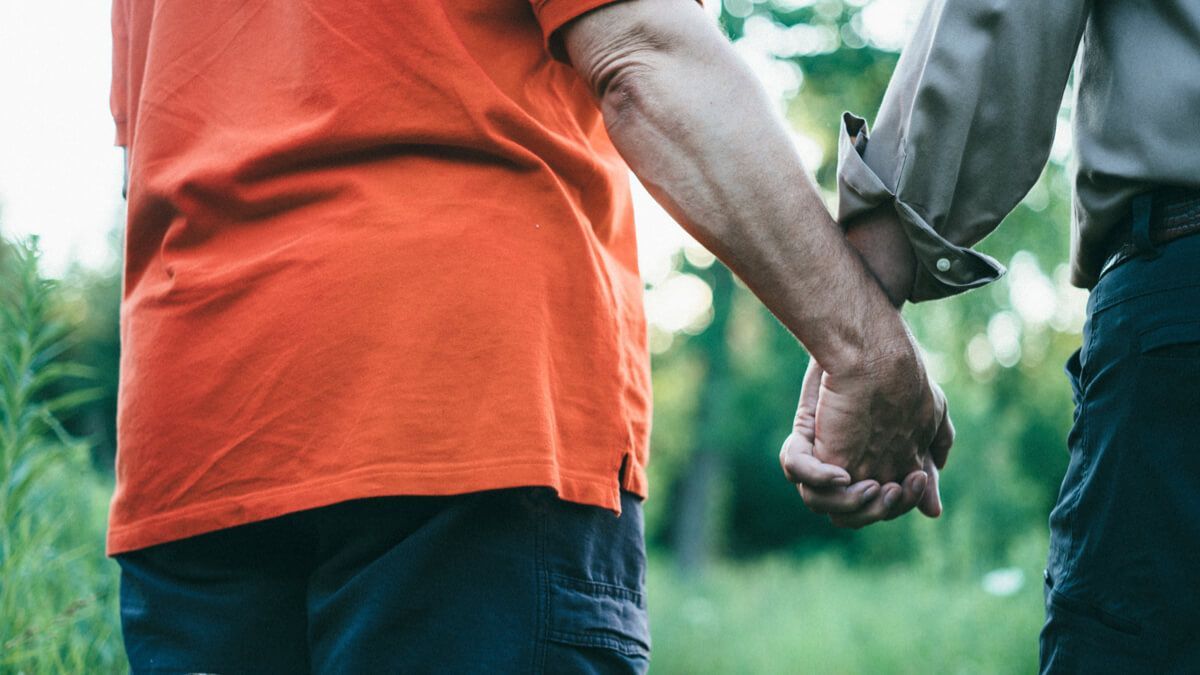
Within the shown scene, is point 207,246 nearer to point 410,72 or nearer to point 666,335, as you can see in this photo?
point 410,72

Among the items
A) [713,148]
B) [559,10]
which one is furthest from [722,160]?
[559,10]

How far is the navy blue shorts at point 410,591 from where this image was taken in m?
1.36

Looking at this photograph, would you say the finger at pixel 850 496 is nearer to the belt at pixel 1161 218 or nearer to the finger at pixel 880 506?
the finger at pixel 880 506

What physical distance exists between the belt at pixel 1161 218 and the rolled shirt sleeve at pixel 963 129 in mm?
293

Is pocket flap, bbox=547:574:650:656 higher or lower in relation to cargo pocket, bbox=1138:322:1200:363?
lower

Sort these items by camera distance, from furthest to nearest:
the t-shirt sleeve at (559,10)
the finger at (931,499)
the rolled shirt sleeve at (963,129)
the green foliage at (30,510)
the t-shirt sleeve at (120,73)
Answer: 1. the green foliage at (30,510)
2. the finger at (931,499)
3. the t-shirt sleeve at (120,73)
4. the rolled shirt sleeve at (963,129)
5. the t-shirt sleeve at (559,10)

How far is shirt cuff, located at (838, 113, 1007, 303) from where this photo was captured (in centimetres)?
185

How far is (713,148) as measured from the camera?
4.97ft

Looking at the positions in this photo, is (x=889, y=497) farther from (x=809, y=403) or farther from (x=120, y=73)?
(x=120, y=73)

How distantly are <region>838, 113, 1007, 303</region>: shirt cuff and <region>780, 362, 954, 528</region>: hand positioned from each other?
25cm

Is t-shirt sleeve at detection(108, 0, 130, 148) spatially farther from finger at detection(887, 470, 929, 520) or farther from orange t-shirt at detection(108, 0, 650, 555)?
finger at detection(887, 470, 929, 520)

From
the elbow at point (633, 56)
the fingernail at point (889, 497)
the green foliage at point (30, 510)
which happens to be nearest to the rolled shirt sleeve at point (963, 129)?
the fingernail at point (889, 497)

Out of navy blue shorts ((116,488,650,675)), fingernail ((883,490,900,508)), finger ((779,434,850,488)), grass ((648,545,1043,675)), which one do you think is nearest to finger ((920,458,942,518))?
fingernail ((883,490,900,508))

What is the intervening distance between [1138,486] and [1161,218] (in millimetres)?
380
